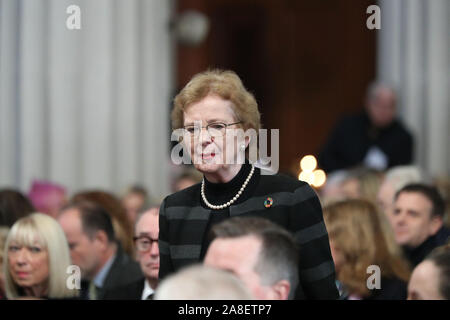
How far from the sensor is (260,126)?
2969 mm

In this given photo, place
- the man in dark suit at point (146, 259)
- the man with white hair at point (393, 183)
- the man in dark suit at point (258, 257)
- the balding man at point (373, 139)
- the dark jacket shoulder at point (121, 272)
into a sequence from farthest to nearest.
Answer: the balding man at point (373, 139), the man with white hair at point (393, 183), the dark jacket shoulder at point (121, 272), the man in dark suit at point (146, 259), the man in dark suit at point (258, 257)

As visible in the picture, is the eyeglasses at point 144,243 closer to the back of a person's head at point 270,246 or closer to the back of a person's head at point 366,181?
the back of a person's head at point 270,246

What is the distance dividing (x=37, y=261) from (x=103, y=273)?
25.8 inches

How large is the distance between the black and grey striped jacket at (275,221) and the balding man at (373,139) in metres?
5.11

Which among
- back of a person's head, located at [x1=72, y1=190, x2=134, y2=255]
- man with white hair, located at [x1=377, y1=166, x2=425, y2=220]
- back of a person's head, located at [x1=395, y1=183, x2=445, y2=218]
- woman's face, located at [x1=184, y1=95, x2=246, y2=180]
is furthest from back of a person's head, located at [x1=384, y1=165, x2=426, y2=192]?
woman's face, located at [x1=184, y1=95, x2=246, y2=180]

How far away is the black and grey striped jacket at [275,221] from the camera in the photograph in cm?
276

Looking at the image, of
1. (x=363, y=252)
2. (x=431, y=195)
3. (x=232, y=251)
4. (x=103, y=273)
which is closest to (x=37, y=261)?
(x=103, y=273)

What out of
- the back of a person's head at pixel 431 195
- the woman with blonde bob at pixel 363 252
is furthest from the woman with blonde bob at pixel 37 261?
the back of a person's head at pixel 431 195

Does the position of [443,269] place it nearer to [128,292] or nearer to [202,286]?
[202,286]

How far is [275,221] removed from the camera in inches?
109

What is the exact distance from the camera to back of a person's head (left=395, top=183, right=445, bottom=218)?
16.6ft

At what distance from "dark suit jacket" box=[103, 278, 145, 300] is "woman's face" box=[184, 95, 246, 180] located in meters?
1.62

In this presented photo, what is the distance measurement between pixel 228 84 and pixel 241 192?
0.34 metres
